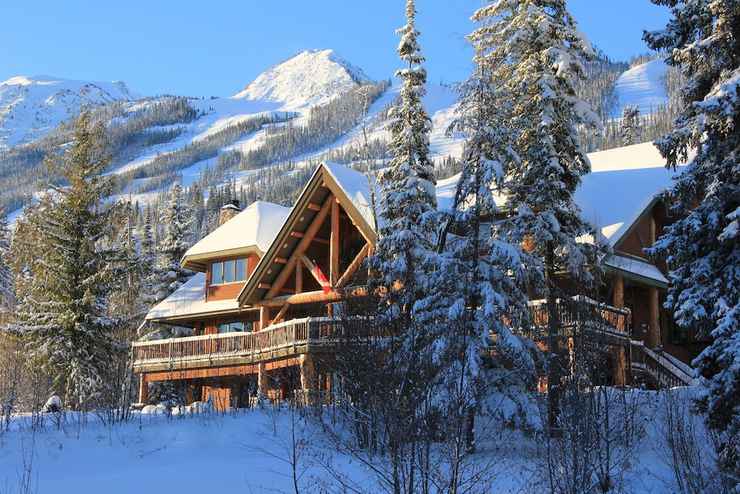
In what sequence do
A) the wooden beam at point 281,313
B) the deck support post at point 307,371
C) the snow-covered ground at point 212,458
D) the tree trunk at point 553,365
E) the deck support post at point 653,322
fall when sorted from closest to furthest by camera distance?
the snow-covered ground at point 212,458 → the tree trunk at point 553,365 → the deck support post at point 307,371 → the deck support post at point 653,322 → the wooden beam at point 281,313

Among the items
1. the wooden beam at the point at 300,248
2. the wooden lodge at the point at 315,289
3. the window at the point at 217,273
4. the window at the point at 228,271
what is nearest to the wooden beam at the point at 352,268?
the wooden lodge at the point at 315,289

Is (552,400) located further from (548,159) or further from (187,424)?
(187,424)

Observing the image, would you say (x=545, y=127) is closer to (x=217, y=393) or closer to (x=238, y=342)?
(x=238, y=342)

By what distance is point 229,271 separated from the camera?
36.9 metres

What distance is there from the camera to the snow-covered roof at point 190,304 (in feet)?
118

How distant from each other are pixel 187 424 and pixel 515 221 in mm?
9019

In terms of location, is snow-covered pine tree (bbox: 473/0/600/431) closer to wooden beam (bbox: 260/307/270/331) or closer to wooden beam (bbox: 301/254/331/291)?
wooden beam (bbox: 301/254/331/291)

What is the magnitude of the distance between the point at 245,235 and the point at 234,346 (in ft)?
21.6

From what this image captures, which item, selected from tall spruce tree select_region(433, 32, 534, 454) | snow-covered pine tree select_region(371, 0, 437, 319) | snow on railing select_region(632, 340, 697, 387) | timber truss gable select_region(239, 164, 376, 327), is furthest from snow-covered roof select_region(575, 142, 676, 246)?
timber truss gable select_region(239, 164, 376, 327)

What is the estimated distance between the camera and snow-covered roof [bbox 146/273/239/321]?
118 ft

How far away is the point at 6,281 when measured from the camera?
6262cm

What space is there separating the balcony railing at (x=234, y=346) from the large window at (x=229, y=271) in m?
4.42

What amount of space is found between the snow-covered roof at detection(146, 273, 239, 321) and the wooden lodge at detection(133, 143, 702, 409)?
0.26ft

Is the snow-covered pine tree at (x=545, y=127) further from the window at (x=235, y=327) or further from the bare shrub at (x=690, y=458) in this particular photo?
the window at (x=235, y=327)
